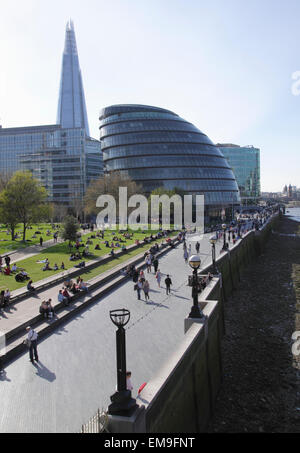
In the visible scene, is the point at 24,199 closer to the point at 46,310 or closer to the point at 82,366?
the point at 46,310

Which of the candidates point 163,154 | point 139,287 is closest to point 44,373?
point 139,287

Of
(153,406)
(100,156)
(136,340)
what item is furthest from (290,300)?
(100,156)

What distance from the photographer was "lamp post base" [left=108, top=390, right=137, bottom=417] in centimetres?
694

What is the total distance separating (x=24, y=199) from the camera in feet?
147

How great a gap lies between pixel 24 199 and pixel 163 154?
164ft

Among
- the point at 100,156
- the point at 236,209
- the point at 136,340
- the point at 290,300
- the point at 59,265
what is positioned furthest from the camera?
the point at 100,156

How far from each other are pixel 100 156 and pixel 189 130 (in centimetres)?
4063

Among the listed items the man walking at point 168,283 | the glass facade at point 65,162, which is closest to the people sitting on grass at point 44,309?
the man walking at point 168,283

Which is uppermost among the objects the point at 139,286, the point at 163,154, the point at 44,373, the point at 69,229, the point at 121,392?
the point at 163,154

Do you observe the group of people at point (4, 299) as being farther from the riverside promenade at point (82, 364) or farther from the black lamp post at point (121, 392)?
the black lamp post at point (121, 392)

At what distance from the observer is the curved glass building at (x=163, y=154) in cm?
8875

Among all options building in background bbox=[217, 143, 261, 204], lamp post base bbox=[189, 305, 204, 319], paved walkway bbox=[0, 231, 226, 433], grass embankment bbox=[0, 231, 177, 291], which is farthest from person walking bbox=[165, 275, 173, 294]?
building in background bbox=[217, 143, 261, 204]
